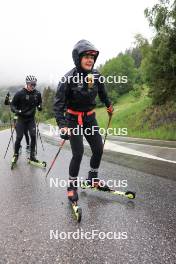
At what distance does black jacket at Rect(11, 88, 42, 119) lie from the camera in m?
9.66

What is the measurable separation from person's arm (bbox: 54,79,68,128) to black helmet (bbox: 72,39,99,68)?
441mm

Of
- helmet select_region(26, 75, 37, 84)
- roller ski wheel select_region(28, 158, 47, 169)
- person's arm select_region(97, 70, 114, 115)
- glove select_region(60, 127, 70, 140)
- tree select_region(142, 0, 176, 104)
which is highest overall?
tree select_region(142, 0, 176, 104)

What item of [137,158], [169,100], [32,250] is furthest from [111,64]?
[32,250]

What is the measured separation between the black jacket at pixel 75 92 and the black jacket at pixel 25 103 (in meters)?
4.32

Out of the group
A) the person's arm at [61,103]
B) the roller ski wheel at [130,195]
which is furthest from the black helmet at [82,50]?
the roller ski wheel at [130,195]

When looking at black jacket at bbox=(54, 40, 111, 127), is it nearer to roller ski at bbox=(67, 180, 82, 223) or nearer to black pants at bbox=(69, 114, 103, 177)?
black pants at bbox=(69, 114, 103, 177)

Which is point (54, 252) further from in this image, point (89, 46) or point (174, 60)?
point (174, 60)

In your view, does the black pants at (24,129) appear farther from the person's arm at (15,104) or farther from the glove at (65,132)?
the glove at (65,132)

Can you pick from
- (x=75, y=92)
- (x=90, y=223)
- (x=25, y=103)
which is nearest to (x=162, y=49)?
(x=25, y=103)

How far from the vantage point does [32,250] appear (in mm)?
3846

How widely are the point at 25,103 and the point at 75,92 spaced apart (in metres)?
4.68

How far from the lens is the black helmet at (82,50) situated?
17.1ft

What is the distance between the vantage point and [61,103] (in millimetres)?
5367

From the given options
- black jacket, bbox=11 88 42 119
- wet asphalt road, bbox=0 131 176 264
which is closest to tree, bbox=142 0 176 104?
black jacket, bbox=11 88 42 119
